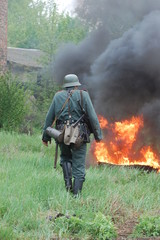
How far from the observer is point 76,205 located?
17.6 ft

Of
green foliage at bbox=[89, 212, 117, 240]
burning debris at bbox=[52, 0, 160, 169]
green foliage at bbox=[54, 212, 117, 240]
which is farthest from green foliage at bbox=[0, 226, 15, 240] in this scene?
burning debris at bbox=[52, 0, 160, 169]

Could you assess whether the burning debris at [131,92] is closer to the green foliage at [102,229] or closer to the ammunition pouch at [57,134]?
the ammunition pouch at [57,134]

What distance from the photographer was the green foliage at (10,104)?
13125 mm

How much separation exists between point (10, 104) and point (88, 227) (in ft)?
29.8

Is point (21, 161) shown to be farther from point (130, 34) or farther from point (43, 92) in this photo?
point (43, 92)

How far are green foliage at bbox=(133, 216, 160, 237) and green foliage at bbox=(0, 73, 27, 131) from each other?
896 cm

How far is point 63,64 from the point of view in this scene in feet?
39.1

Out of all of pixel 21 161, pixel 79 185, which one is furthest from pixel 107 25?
pixel 79 185

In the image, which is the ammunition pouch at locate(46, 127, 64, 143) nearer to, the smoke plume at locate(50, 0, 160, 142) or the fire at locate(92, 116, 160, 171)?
the fire at locate(92, 116, 160, 171)

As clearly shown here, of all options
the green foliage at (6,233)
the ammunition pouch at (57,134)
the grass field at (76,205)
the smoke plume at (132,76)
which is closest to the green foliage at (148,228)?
the grass field at (76,205)

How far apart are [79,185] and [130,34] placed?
6074 millimetres

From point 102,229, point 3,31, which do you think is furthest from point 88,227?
point 3,31

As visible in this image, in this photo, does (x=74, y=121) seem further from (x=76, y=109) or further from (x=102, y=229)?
(x=102, y=229)

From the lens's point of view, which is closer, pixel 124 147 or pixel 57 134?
pixel 57 134
